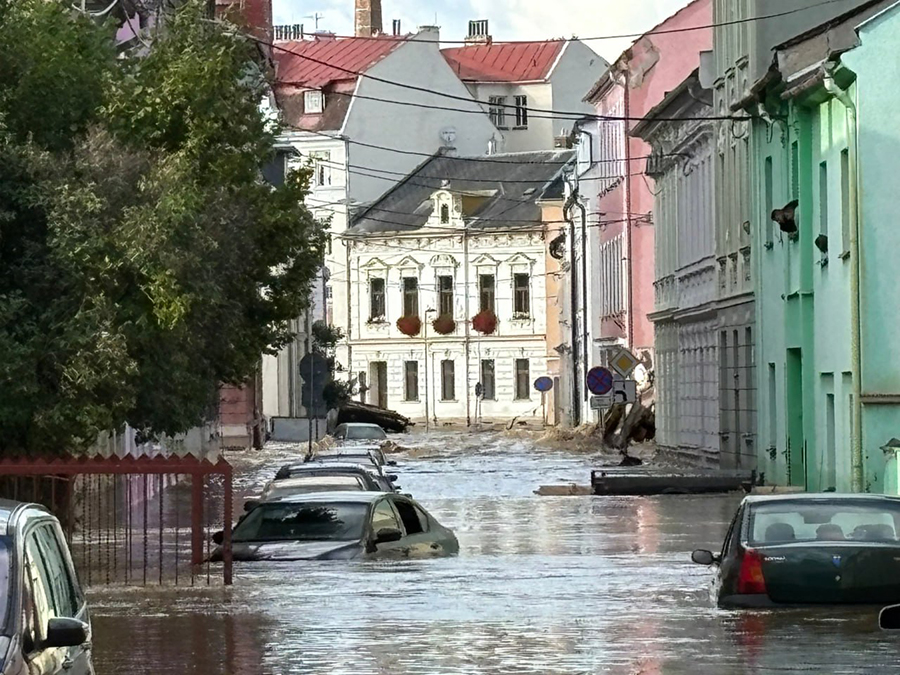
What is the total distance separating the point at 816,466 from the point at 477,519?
579cm

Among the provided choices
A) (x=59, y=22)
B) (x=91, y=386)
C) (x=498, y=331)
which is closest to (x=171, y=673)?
(x=91, y=386)

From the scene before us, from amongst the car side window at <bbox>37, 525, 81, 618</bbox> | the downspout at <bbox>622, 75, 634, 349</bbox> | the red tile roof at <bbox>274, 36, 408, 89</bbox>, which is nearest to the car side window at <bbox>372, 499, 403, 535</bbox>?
the car side window at <bbox>37, 525, 81, 618</bbox>

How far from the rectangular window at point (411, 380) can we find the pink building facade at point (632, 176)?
2835 centimetres

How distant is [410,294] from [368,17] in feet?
74.1

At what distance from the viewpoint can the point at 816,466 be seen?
3753 centimetres

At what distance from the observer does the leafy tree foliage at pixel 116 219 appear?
23703 mm

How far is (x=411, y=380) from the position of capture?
107 metres

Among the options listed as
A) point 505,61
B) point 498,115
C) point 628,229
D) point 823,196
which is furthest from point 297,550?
point 505,61

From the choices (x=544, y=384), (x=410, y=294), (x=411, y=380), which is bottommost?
(x=544, y=384)

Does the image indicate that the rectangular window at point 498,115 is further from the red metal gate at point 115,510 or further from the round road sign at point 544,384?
the red metal gate at point 115,510

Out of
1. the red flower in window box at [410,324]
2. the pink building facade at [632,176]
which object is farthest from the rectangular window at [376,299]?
the pink building facade at [632,176]

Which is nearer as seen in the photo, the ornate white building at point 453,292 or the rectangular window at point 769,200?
the rectangular window at point 769,200

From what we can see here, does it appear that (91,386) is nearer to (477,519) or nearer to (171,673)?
(171,673)

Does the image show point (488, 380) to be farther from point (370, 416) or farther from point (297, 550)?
point (297, 550)
